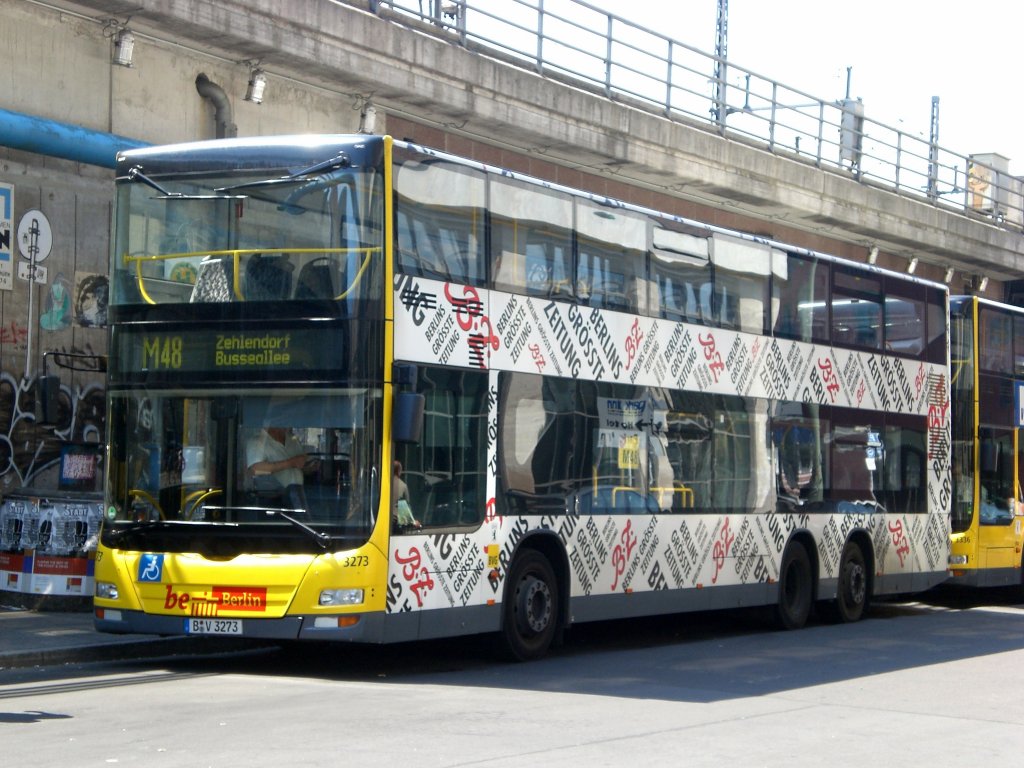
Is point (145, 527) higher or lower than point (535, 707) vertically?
higher

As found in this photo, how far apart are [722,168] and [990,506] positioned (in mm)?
8068

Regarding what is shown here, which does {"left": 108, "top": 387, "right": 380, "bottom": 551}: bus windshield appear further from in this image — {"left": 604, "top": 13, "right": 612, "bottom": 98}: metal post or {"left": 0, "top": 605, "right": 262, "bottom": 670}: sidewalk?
{"left": 604, "top": 13, "right": 612, "bottom": 98}: metal post

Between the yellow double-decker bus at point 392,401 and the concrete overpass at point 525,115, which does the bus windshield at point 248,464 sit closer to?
the yellow double-decker bus at point 392,401

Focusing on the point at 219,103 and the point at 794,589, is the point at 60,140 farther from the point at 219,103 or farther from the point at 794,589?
the point at 794,589

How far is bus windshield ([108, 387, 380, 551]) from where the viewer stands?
11.6m

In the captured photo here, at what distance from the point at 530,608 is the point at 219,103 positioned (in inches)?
329

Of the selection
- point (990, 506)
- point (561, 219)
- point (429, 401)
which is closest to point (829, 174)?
point (990, 506)

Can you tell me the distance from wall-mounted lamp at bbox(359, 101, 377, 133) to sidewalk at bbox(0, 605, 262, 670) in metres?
8.04

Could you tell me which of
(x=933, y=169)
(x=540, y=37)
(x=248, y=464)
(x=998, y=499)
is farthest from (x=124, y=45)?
(x=933, y=169)

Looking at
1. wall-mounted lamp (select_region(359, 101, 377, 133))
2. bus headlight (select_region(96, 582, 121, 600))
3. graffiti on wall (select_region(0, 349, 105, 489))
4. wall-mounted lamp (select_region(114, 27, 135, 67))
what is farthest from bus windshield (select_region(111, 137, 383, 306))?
wall-mounted lamp (select_region(359, 101, 377, 133))

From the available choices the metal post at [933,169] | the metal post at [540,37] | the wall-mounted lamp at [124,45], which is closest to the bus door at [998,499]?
the metal post at [540,37]

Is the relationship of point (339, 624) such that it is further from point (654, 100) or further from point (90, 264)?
point (654, 100)

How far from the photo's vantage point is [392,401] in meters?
11.7

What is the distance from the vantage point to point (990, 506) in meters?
21.5
